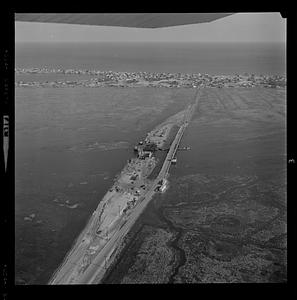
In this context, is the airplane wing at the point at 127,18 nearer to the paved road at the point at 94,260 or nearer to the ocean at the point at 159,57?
the ocean at the point at 159,57

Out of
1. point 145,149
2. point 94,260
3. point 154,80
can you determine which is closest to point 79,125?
point 145,149

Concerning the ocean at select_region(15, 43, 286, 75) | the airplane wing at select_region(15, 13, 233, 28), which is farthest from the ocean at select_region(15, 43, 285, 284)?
the airplane wing at select_region(15, 13, 233, 28)

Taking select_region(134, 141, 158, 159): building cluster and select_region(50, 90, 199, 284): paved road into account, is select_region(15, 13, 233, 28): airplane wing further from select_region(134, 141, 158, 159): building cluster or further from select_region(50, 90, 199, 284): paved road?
select_region(50, 90, 199, 284): paved road
